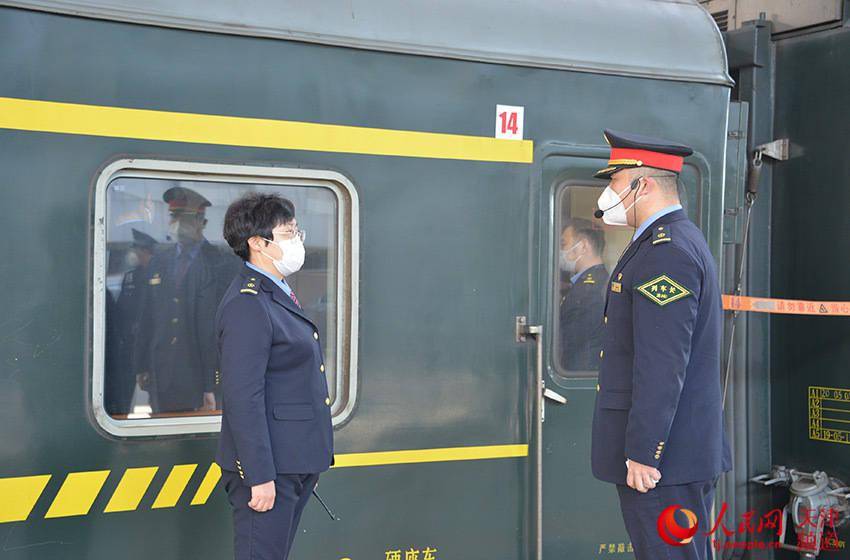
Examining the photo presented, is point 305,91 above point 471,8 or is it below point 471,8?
below

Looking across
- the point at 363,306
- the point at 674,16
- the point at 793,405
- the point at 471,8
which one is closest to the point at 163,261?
the point at 363,306

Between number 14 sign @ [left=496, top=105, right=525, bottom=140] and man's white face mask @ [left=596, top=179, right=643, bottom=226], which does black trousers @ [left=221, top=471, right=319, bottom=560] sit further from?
number 14 sign @ [left=496, top=105, right=525, bottom=140]

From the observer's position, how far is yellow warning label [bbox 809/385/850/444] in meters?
4.87

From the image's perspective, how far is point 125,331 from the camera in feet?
11.5

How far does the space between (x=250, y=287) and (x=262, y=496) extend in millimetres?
655

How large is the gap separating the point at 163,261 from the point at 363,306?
76 cm

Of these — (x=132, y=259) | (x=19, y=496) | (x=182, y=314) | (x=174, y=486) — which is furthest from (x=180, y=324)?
(x=19, y=496)

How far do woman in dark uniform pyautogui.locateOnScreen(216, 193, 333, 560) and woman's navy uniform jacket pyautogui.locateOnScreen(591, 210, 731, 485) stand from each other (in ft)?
3.09

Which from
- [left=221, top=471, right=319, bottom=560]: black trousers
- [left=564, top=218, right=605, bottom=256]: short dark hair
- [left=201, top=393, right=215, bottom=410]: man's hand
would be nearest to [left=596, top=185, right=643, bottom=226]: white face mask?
[left=564, top=218, right=605, bottom=256]: short dark hair

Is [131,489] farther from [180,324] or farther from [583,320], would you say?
[583,320]

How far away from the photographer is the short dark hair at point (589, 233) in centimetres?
429

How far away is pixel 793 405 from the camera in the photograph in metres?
5.06

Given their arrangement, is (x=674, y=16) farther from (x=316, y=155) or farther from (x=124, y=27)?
(x=124, y=27)

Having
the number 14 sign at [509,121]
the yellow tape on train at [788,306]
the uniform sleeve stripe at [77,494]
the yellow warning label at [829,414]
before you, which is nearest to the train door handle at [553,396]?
the number 14 sign at [509,121]
